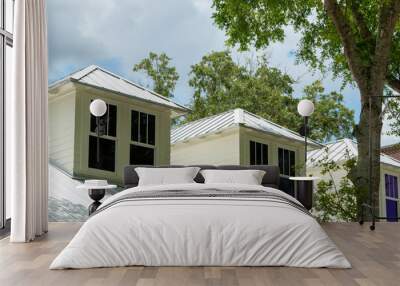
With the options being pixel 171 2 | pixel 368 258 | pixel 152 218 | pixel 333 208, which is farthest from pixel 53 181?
pixel 171 2

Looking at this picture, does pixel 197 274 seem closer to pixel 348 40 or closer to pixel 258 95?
pixel 348 40

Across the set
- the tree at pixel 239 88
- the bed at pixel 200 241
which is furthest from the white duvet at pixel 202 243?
the tree at pixel 239 88

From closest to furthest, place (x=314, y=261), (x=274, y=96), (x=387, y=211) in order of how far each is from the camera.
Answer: (x=314, y=261) < (x=387, y=211) < (x=274, y=96)

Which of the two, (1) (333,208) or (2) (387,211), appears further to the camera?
(2) (387,211)

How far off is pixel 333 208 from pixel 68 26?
301 inches

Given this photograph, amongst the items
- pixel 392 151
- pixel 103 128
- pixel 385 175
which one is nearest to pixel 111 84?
pixel 103 128

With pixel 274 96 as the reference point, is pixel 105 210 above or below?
below

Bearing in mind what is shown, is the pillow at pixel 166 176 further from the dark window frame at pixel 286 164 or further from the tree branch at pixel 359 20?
the tree branch at pixel 359 20

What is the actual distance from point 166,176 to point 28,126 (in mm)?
1669

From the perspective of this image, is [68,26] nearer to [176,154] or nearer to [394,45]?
[176,154]

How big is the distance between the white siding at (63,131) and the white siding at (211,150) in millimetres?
2421

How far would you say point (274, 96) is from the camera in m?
11.4

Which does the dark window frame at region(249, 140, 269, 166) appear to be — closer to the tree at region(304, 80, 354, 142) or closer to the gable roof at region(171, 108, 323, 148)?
the gable roof at region(171, 108, 323, 148)

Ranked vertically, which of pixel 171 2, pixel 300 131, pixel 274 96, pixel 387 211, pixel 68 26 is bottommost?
pixel 387 211
